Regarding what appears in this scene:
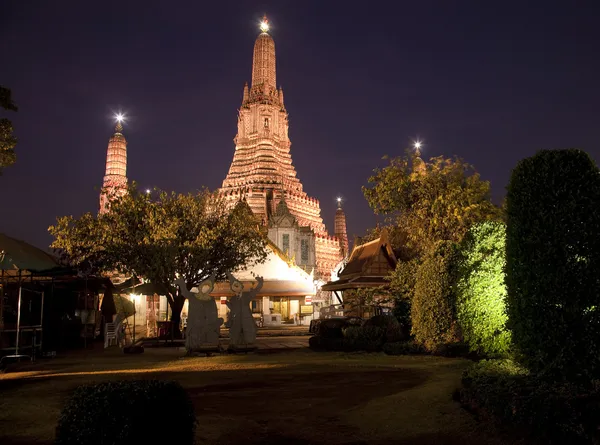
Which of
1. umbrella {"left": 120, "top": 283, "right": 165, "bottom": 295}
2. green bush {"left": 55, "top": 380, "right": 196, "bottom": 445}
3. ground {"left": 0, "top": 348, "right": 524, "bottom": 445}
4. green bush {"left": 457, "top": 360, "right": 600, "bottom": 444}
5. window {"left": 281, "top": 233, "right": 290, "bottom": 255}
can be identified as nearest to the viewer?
green bush {"left": 55, "top": 380, "right": 196, "bottom": 445}

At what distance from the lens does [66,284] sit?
826 inches

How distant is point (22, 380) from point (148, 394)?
26.3 feet

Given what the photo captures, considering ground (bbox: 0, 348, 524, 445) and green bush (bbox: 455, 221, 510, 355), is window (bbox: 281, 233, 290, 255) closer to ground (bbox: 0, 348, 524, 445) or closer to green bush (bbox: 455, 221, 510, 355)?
ground (bbox: 0, 348, 524, 445)

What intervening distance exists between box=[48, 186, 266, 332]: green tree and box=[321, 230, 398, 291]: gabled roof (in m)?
5.83

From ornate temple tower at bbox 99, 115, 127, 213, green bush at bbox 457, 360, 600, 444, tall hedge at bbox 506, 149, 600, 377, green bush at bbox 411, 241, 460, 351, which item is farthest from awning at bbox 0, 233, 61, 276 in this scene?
ornate temple tower at bbox 99, 115, 127, 213

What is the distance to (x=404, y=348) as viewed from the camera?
47.8 ft

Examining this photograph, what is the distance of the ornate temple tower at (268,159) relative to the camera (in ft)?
214

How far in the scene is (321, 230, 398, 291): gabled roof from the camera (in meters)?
21.0

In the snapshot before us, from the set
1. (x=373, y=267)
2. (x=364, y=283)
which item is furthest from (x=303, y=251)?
(x=364, y=283)

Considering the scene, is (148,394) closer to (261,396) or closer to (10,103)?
(261,396)

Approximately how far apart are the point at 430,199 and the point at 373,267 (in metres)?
3.65

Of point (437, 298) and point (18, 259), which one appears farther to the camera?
point (18, 259)

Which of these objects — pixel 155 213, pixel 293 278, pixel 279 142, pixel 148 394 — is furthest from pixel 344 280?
pixel 279 142

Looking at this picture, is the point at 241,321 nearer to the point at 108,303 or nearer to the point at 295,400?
Result: the point at 295,400
